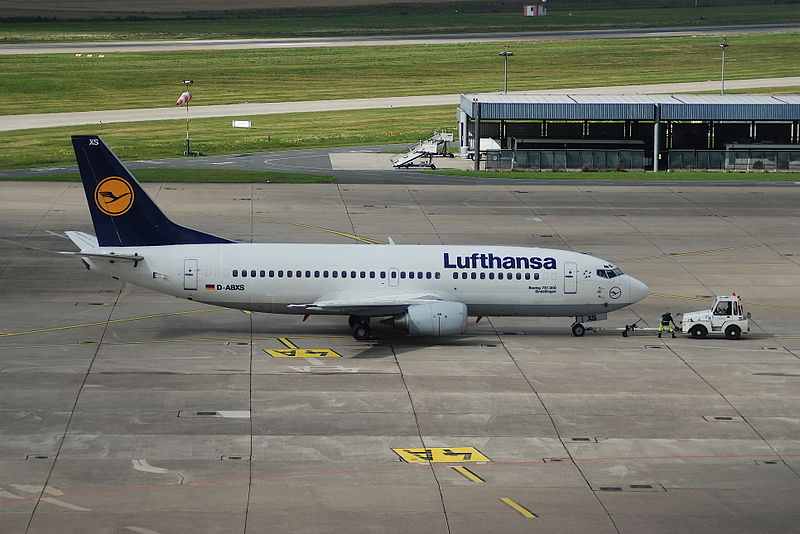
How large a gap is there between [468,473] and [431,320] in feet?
52.9

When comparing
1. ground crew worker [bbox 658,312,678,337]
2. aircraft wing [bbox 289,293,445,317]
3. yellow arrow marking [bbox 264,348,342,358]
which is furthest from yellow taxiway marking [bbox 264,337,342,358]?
ground crew worker [bbox 658,312,678,337]

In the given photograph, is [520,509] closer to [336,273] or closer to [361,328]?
[361,328]

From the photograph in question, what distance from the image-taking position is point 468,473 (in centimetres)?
3844

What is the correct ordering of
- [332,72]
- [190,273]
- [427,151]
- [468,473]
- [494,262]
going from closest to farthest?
[468,473], [190,273], [494,262], [427,151], [332,72]

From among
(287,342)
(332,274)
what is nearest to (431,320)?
(332,274)

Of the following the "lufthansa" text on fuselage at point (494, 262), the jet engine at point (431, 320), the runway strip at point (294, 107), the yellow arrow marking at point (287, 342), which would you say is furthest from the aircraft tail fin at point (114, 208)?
the runway strip at point (294, 107)

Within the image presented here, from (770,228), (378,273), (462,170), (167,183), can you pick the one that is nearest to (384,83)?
(462,170)

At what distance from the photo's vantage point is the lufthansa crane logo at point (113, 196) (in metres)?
55.8

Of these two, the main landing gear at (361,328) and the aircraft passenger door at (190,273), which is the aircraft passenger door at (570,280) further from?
the aircraft passenger door at (190,273)

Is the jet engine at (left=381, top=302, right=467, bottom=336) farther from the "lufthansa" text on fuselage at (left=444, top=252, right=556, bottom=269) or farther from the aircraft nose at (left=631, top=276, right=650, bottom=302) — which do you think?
the aircraft nose at (left=631, top=276, right=650, bottom=302)

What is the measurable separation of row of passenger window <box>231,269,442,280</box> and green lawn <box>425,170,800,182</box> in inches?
2056

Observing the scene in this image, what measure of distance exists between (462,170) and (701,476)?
245 feet

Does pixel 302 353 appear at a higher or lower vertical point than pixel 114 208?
lower

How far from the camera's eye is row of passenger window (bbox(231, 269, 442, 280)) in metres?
54.9
